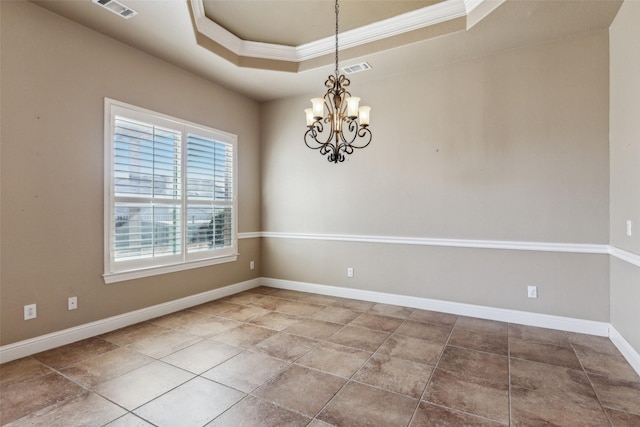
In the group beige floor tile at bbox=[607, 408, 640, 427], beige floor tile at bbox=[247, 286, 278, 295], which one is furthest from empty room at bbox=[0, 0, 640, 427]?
beige floor tile at bbox=[247, 286, 278, 295]

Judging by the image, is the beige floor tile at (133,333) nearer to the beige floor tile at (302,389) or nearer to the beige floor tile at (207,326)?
the beige floor tile at (207,326)

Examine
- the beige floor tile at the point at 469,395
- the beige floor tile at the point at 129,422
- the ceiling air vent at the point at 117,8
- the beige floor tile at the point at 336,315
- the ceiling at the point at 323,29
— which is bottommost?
the beige floor tile at the point at 129,422

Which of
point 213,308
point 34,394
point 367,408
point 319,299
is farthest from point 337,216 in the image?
point 34,394

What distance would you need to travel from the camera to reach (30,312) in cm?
274

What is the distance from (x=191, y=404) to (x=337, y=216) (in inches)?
119

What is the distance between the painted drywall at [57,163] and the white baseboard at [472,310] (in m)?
2.25

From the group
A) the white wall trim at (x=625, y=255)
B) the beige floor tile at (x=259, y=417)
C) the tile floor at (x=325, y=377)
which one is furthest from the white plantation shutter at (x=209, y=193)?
the white wall trim at (x=625, y=255)

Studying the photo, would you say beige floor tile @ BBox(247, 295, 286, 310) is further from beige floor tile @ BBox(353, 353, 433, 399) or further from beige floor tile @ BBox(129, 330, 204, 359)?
beige floor tile @ BBox(353, 353, 433, 399)

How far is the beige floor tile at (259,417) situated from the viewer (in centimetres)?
187

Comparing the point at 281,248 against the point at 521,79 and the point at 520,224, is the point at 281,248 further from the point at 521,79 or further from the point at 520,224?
the point at 521,79

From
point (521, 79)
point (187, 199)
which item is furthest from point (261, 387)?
point (521, 79)

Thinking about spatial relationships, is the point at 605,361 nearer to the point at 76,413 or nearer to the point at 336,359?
the point at 336,359

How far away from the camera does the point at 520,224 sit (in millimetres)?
3459

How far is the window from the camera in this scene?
3.30 meters
